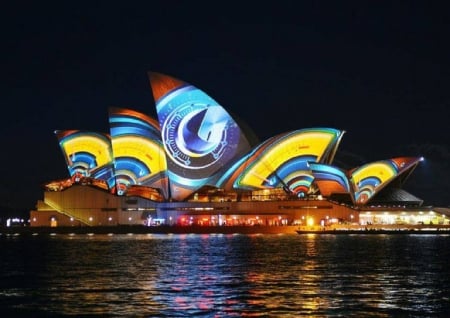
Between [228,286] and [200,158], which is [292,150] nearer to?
[200,158]

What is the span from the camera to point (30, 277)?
34500mm

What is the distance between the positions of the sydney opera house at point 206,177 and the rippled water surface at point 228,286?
136ft

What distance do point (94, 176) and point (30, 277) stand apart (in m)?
63.7

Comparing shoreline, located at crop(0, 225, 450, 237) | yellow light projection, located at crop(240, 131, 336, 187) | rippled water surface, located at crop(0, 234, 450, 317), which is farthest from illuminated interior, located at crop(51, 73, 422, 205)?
rippled water surface, located at crop(0, 234, 450, 317)

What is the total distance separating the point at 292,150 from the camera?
3479 inches

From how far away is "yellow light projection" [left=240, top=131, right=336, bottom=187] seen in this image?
87.1 metres

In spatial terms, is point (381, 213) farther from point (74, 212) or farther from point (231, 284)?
point (231, 284)

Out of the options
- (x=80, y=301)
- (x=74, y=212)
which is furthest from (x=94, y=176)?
(x=80, y=301)

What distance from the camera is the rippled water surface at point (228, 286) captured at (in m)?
24.3

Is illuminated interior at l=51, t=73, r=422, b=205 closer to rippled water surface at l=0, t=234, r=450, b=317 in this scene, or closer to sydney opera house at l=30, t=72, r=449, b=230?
sydney opera house at l=30, t=72, r=449, b=230

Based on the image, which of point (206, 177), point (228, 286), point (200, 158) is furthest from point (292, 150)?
point (228, 286)

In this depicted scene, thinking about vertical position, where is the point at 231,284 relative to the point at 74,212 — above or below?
below

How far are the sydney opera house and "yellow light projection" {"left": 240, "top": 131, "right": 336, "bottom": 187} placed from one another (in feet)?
0.36

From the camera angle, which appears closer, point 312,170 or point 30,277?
point 30,277
